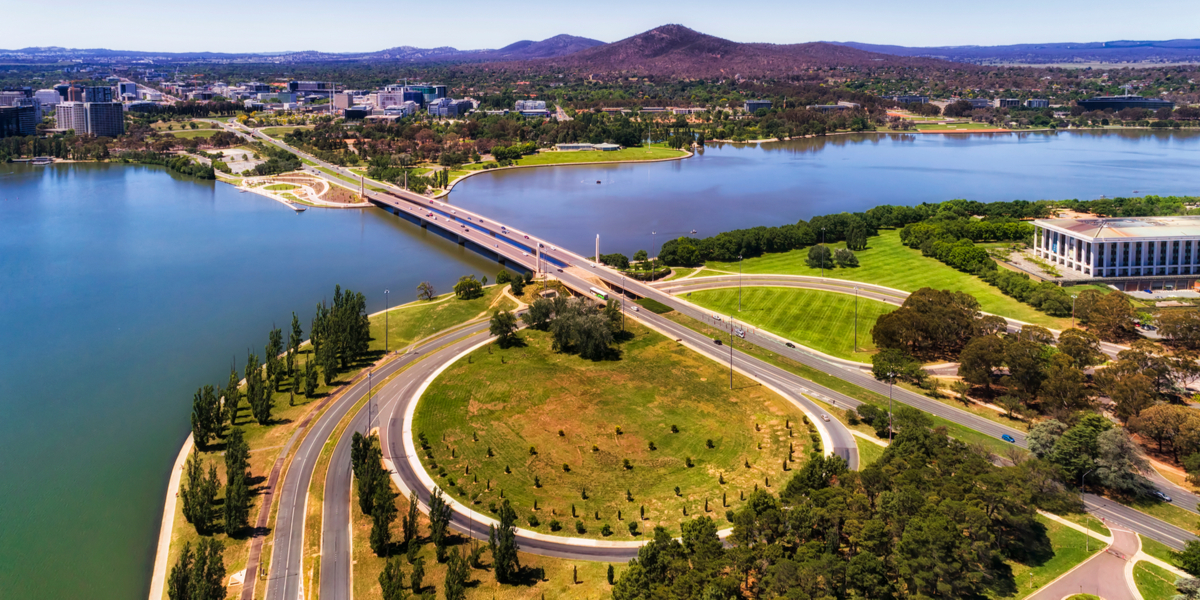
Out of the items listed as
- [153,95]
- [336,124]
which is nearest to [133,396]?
[336,124]

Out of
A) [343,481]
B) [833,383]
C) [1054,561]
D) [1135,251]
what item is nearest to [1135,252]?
[1135,251]

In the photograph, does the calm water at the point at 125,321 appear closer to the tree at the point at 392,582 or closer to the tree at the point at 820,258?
the tree at the point at 392,582

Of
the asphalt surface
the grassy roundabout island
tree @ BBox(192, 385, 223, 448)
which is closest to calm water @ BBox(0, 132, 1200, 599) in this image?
tree @ BBox(192, 385, 223, 448)

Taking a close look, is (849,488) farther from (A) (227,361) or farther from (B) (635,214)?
(B) (635,214)

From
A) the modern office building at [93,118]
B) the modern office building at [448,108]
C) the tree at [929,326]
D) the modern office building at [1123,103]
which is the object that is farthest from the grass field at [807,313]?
the modern office building at [1123,103]

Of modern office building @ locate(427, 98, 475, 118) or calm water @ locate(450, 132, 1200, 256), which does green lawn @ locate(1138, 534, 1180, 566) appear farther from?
modern office building @ locate(427, 98, 475, 118)

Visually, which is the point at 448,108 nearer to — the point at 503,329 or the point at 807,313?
the point at 503,329
